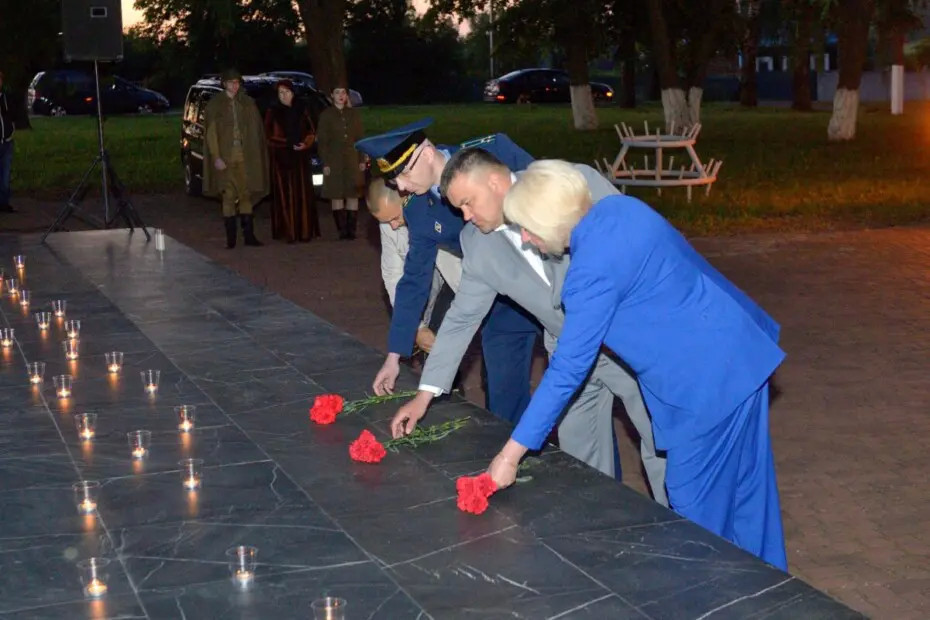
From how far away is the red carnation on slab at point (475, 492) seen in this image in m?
3.80

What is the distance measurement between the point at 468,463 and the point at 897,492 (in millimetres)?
2576

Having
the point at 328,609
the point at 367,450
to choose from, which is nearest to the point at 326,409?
the point at 367,450

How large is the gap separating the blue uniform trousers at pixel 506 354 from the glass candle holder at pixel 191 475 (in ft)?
5.79

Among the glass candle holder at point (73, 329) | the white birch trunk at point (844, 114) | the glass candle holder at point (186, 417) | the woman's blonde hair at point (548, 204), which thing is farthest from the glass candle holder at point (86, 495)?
the white birch trunk at point (844, 114)

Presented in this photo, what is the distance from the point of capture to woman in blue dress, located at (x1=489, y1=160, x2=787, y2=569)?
12.5 feet

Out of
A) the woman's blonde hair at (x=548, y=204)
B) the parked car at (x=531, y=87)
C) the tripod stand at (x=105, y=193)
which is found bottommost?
the tripod stand at (x=105, y=193)

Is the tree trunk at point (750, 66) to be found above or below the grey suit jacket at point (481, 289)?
above

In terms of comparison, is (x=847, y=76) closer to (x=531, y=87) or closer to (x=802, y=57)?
(x=802, y=57)

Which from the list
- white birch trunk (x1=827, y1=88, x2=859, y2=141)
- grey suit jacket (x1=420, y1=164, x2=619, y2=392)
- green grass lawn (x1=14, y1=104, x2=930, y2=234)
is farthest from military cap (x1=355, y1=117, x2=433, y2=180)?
white birch trunk (x1=827, y1=88, x2=859, y2=141)

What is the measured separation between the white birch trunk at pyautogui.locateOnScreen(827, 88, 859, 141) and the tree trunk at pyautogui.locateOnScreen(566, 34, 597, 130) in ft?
23.0

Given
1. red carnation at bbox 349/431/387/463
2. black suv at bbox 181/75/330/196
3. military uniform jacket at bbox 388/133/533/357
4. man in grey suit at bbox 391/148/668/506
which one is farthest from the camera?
black suv at bbox 181/75/330/196

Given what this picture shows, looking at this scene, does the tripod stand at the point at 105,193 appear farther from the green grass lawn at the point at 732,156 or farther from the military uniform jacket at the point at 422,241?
the military uniform jacket at the point at 422,241

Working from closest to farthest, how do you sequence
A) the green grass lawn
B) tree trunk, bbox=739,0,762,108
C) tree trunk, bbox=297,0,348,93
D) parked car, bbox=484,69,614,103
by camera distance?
the green grass lawn, tree trunk, bbox=297,0,348,93, tree trunk, bbox=739,0,762,108, parked car, bbox=484,69,614,103

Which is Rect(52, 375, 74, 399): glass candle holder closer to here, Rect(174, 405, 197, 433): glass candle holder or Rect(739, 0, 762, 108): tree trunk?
Rect(174, 405, 197, 433): glass candle holder
